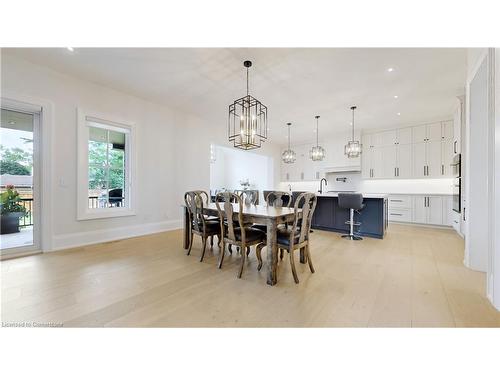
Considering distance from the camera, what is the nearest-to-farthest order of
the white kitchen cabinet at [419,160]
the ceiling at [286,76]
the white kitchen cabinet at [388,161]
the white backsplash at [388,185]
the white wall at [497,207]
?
the white wall at [497,207]
the ceiling at [286,76]
the white kitchen cabinet at [419,160]
the white backsplash at [388,185]
the white kitchen cabinet at [388,161]

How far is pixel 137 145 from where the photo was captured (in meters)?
4.15

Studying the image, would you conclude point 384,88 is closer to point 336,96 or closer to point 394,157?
point 336,96

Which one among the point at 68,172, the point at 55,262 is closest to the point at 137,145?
the point at 68,172

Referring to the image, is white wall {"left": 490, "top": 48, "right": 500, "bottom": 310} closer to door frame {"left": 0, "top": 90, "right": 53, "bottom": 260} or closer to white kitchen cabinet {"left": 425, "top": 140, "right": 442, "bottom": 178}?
white kitchen cabinet {"left": 425, "top": 140, "right": 442, "bottom": 178}

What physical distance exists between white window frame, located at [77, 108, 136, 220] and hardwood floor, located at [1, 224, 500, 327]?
76 cm

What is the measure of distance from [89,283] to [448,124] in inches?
302

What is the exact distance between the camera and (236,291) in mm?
1955

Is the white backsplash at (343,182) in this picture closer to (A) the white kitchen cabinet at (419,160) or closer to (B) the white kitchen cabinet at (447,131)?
(A) the white kitchen cabinet at (419,160)

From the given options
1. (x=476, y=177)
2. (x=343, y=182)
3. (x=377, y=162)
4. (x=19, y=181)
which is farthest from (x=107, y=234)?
(x=377, y=162)

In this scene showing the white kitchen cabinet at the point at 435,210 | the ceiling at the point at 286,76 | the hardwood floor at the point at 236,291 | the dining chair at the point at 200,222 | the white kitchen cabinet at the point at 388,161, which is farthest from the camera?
the white kitchen cabinet at the point at 388,161

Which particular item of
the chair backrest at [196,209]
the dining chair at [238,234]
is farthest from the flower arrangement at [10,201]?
the dining chair at [238,234]

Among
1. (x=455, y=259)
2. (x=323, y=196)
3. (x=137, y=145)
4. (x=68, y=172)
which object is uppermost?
(x=137, y=145)

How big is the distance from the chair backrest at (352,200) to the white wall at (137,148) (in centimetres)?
330

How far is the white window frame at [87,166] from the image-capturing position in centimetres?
345
